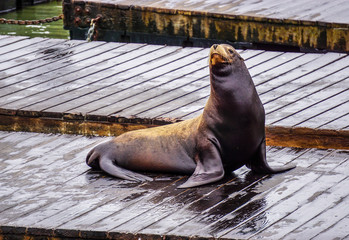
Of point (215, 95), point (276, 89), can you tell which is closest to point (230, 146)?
point (215, 95)

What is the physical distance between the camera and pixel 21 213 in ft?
15.4

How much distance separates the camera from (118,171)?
5238mm

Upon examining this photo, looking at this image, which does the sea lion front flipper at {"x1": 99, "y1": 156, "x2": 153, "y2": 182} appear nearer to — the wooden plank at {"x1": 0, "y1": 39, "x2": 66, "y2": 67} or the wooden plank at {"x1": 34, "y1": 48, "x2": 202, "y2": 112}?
the wooden plank at {"x1": 34, "y1": 48, "x2": 202, "y2": 112}

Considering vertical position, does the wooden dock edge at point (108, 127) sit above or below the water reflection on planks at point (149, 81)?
below

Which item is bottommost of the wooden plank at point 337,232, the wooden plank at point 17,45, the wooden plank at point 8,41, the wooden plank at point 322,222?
the wooden plank at point 322,222

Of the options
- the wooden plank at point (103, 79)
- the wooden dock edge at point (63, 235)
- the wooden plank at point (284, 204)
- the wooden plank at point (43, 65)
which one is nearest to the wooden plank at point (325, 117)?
the wooden plank at point (284, 204)

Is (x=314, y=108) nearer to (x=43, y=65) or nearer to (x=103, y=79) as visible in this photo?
(x=103, y=79)

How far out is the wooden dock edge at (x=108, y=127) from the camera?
227 inches

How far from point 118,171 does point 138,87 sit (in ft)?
6.36

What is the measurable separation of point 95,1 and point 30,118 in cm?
433

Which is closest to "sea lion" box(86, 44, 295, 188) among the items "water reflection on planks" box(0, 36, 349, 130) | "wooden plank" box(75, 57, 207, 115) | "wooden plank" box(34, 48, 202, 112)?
"water reflection on planks" box(0, 36, 349, 130)

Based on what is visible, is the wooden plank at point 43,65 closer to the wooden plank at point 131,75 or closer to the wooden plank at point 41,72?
the wooden plank at point 41,72

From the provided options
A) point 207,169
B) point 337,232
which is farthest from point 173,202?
point 337,232

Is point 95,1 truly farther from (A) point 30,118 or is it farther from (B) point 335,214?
(B) point 335,214
